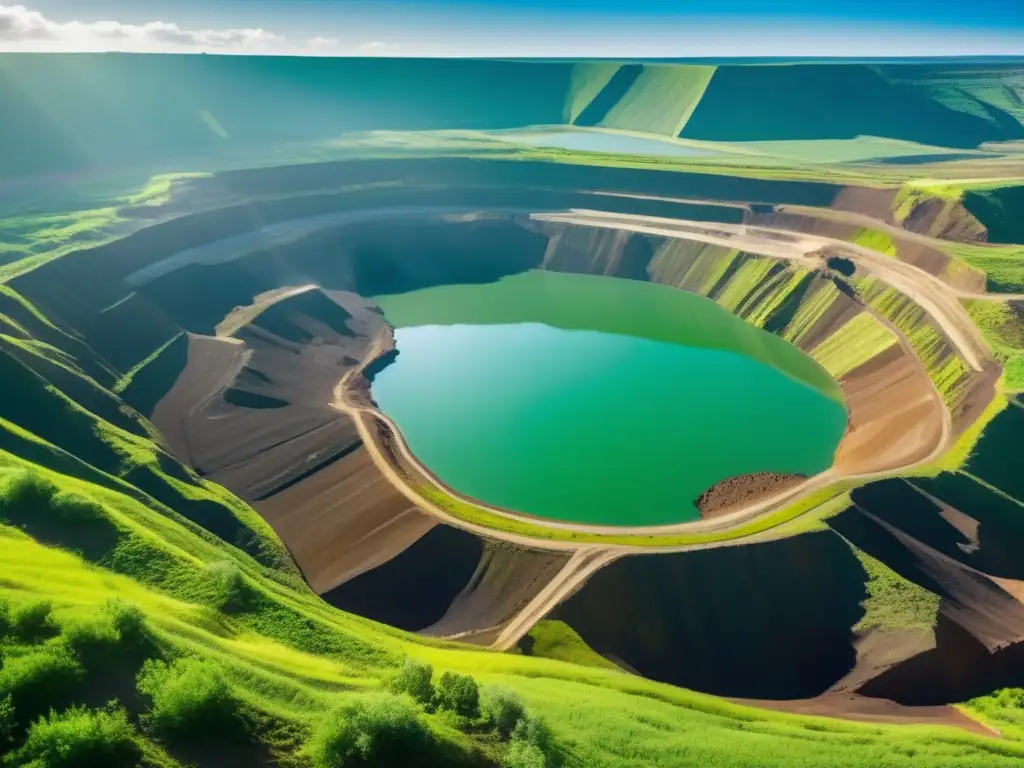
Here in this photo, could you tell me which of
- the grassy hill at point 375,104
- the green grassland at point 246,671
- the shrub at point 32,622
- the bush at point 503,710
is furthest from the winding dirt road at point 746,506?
the grassy hill at point 375,104

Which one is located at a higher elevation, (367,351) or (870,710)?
(367,351)

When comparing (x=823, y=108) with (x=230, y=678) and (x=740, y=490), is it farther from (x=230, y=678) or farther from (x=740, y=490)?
(x=230, y=678)

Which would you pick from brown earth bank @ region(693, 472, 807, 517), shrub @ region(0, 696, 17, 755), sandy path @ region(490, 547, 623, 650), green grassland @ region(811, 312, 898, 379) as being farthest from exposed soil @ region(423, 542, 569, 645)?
green grassland @ region(811, 312, 898, 379)

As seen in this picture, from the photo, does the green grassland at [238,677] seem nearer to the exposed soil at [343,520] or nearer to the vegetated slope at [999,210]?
the exposed soil at [343,520]

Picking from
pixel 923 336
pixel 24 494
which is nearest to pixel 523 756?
pixel 24 494

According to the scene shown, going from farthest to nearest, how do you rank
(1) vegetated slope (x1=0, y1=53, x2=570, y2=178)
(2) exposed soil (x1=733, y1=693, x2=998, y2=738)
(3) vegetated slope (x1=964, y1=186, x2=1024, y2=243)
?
(1) vegetated slope (x1=0, y1=53, x2=570, y2=178), (3) vegetated slope (x1=964, y1=186, x2=1024, y2=243), (2) exposed soil (x1=733, y1=693, x2=998, y2=738)

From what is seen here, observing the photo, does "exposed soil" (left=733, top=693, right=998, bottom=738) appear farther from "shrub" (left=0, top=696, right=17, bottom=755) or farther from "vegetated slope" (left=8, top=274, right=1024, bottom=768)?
"shrub" (left=0, top=696, right=17, bottom=755)

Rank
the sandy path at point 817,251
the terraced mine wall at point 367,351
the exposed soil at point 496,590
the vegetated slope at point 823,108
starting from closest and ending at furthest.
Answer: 1. the terraced mine wall at point 367,351
2. the exposed soil at point 496,590
3. the sandy path at point 817,251
4. the vegetated slope at point 823,108
